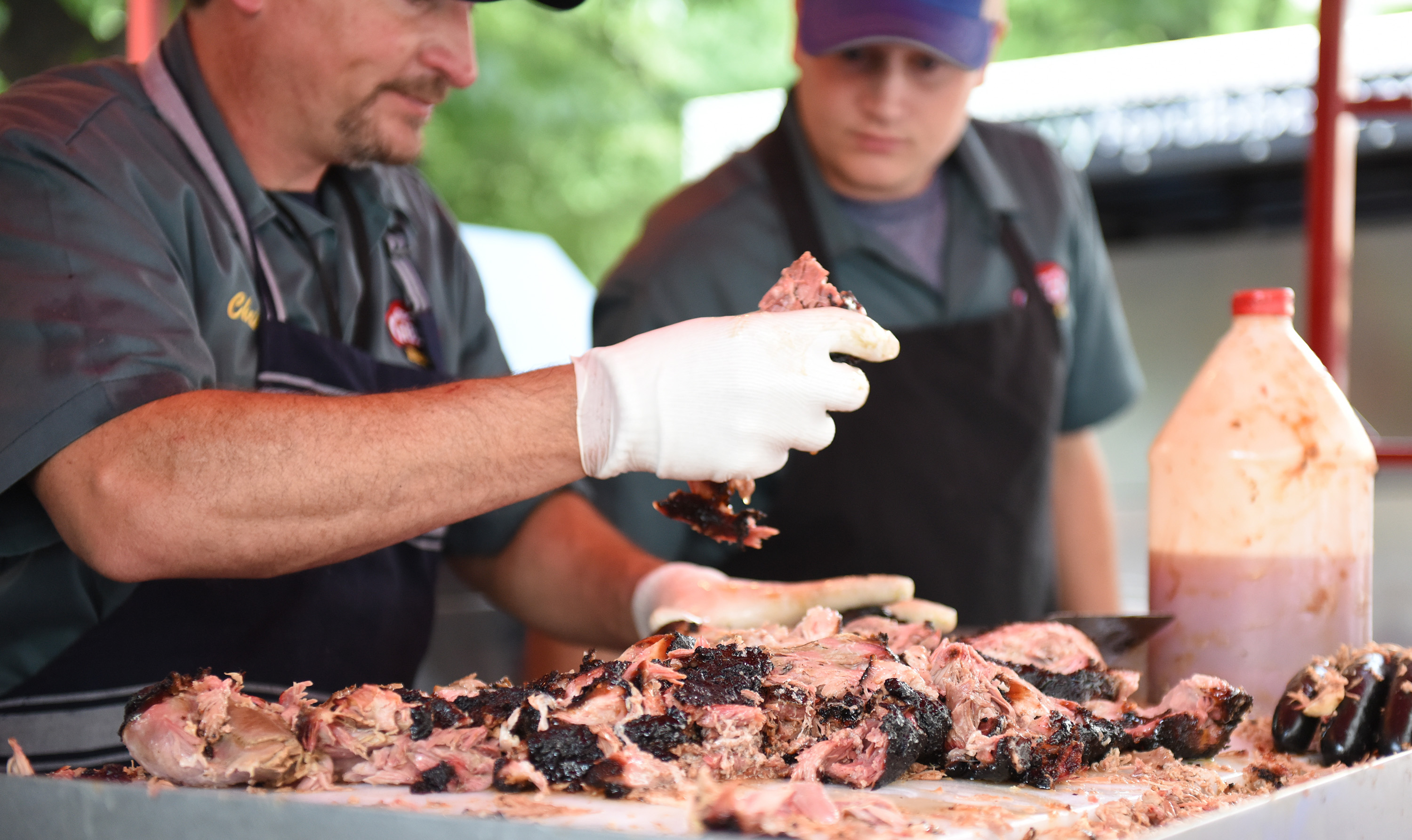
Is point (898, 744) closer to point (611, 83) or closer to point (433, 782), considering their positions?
point (433, 782)

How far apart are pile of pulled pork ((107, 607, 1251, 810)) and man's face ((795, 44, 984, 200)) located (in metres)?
1.64

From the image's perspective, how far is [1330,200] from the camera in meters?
2.81

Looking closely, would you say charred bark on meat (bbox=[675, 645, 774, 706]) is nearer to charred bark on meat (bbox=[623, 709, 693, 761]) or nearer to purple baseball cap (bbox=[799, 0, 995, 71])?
charred bark on meat (bbox=[623, 709, 693, 761])

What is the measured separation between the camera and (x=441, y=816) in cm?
104

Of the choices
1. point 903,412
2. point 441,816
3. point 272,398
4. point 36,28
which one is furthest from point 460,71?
point 36,28

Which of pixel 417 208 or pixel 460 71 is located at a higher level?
pixel 460 71

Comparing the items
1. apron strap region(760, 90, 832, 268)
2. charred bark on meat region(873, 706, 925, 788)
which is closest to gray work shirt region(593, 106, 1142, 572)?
apron strap region(760, 90, 832, 268)

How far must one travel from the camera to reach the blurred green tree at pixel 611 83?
9.12 meters

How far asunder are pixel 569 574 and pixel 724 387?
1013 millimetres

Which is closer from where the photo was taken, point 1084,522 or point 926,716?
point 926,716

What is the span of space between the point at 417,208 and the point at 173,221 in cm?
71

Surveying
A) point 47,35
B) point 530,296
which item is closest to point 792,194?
point 530,296

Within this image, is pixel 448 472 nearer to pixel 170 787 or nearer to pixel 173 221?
pixel 170 787

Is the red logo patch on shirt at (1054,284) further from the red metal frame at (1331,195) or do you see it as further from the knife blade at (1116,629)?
the knife blade at (1116,629)
